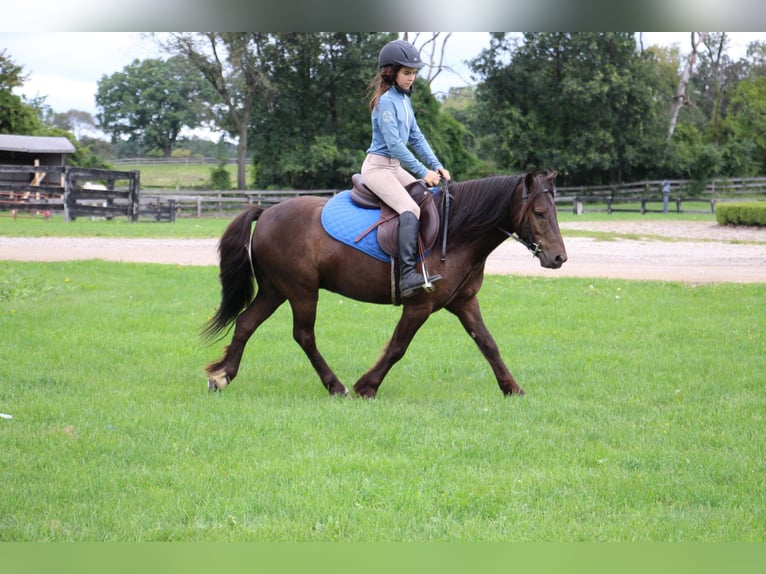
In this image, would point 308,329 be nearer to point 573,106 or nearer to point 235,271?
point 235,271

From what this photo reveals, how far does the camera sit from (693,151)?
50.8 m

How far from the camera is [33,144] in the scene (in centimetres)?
4006

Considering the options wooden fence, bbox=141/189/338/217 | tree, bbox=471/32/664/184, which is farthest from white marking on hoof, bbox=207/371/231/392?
tree, bbox=471/32/664/184

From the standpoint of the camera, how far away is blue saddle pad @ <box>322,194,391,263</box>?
25.1 feet

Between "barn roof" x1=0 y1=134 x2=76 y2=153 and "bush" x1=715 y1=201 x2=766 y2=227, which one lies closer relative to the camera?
"bush" x1=715 y1=201 x2=766 y2=227

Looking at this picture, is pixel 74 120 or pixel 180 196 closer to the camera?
pixel 180 196

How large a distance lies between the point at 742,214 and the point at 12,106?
110 ft

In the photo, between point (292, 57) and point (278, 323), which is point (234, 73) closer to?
point (292, 57)

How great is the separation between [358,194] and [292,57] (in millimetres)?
41753

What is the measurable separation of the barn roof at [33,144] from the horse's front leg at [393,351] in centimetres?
3479

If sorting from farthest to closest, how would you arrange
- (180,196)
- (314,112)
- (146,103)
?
1. (146,103)
2. (314,112)
3. (180,196)

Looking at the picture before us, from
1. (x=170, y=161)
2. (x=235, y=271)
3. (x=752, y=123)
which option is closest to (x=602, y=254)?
(x=235, y=271)

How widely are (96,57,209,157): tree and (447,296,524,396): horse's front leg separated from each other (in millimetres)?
60604

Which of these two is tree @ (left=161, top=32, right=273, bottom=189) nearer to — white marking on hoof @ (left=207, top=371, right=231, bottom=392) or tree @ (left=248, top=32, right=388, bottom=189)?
tree @ (left=248, top=32, right=388, bottom=189)
